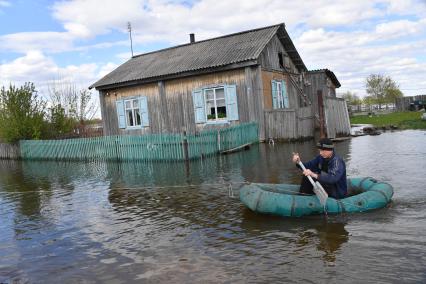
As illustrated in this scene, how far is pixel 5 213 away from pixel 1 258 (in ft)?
12.0

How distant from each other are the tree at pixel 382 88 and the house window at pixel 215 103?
38.5m

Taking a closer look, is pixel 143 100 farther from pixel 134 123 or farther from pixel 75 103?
pixel 75 103

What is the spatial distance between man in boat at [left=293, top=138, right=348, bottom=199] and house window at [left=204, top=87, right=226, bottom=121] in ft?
46.0

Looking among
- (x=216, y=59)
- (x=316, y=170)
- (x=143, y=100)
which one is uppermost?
(x=216, y=59)

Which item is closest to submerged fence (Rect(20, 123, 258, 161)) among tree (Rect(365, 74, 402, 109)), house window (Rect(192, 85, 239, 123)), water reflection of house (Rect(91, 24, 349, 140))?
water reflection of house (Rect(91, 24, 349, 140))

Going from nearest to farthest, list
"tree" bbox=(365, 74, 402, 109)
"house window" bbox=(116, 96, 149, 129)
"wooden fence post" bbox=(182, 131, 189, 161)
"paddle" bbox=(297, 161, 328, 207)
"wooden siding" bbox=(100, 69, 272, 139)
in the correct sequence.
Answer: "paddle" bbox=(297, 161, 328, 207) < "wooden fence post" bbox=(182, 131, 189, 161) < "wooden siding" bbox=(100, 69, 272, 139) < "house window" bbox=(116, 96, 149, 129) < "tree" bbox=(365, 74, 402, 109)

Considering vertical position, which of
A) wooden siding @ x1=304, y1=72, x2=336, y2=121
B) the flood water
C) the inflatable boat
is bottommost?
the flood water

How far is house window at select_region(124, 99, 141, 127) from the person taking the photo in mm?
25078

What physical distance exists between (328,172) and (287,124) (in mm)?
13002

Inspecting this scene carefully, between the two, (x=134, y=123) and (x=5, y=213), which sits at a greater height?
(x=134, y=123)

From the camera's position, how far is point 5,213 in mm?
9977

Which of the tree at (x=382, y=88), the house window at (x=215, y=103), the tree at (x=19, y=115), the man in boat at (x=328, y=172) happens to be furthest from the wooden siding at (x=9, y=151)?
the tree at (x=382, y=88)

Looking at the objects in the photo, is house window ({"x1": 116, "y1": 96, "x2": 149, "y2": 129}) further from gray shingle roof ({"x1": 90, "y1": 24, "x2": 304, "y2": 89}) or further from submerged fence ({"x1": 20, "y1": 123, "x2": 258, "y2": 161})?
submerged fence ({"x1": 20, "y1": 123, "x2": 258, "y2": 161})

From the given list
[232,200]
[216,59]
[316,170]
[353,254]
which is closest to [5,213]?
[232,200]
